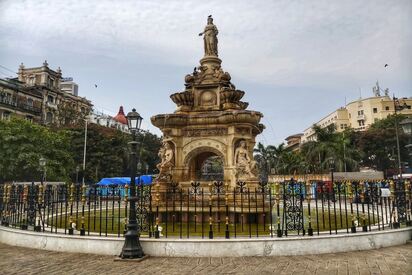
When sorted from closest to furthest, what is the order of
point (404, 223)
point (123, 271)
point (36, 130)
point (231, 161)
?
point (123, 271), point (404, 223), point (231, 161), point (36, 130)

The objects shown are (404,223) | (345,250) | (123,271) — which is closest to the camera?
(123,271)

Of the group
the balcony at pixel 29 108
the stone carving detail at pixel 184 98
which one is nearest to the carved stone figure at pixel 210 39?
the stone carving detail at pixel 184 98

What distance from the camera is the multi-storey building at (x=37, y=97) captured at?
5475 centimetres

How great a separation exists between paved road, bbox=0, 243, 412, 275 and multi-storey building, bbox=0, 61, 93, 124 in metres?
52.2

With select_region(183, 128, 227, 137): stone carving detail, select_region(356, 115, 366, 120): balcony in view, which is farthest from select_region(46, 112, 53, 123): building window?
select_region(356, 115, 366, 120): balcony

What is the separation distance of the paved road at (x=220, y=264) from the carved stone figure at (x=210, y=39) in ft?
38.6

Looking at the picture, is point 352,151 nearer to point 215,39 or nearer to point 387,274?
point 215,39

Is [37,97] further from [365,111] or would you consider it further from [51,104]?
[365,111]

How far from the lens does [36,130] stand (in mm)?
37750

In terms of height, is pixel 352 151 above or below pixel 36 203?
above

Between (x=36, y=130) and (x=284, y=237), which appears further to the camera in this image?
(x=36, y=130)

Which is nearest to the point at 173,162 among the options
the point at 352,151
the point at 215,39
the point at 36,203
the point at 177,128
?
the point at 177,128

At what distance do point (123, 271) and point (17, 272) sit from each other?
2.31m

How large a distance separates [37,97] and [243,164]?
57.3 m
